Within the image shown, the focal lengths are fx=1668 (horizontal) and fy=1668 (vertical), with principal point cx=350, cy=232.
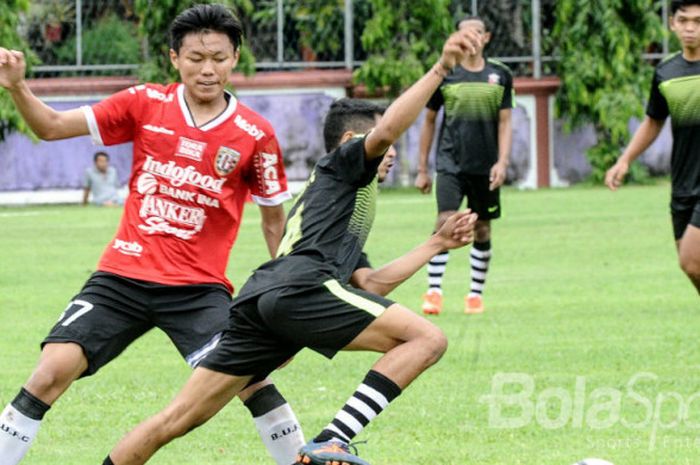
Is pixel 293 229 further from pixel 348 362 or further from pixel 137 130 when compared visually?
pixel 348 362

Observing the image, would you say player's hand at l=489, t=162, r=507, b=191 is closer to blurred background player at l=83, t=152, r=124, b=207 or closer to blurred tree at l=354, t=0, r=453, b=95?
blurred background player at l=83, t=152, r=124, b=207

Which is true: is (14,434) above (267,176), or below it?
below

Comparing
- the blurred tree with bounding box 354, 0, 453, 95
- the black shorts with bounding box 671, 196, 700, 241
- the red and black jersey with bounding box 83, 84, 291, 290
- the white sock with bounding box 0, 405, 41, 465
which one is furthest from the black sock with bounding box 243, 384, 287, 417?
the blurred tree with bounding box 354, 0, 453, 95

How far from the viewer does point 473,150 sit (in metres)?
12.8

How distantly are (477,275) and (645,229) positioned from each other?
283 inches

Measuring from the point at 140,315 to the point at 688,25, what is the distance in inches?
169

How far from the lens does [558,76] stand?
100 ft

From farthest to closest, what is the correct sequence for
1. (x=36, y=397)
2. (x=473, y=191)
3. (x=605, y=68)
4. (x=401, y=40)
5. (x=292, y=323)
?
1. (x=401, y=40)
2. (x=605, y=68)
3. (x=473, y=191)
4. (x=36, y=397)
5. (x=292, y=323)

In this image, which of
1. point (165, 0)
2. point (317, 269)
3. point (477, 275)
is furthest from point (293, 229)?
point (165, 0)

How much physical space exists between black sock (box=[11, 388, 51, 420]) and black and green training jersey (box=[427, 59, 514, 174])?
6724 millimetres

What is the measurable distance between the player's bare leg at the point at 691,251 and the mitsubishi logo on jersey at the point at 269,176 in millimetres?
3235

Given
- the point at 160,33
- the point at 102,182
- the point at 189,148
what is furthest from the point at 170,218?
the point at 160,33

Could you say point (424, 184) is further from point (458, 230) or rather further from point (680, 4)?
point (458, 230)

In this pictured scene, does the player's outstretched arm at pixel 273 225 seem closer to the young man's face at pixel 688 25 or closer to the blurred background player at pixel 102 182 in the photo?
the young man's face at pixel 688 25
